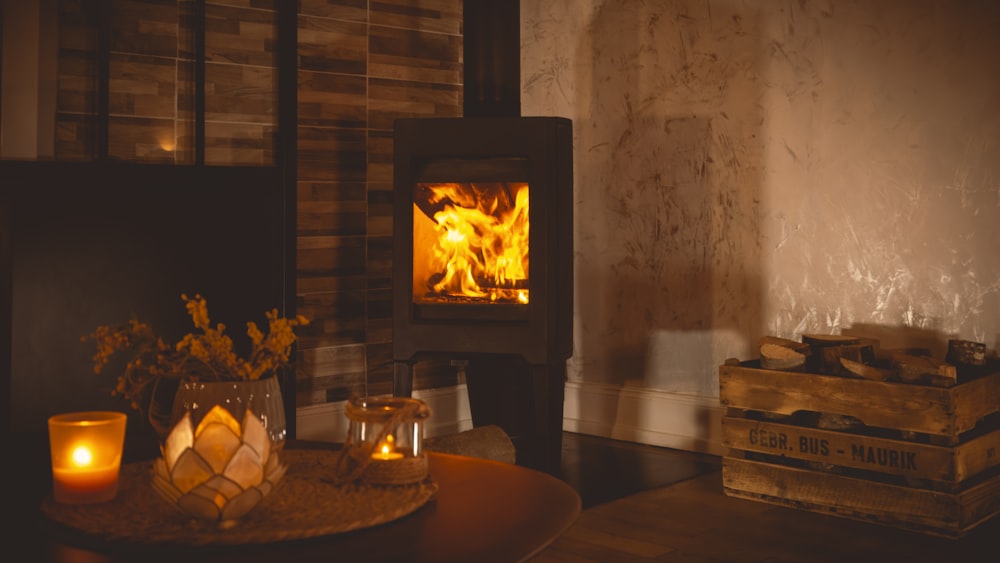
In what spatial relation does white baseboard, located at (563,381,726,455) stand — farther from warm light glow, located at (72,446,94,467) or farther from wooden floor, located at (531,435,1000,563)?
warm light glow, located at (72,446,94,467)

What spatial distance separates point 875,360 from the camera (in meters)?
2.93

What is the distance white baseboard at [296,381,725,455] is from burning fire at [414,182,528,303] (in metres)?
0.72

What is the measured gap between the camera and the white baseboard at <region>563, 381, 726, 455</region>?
357 cm

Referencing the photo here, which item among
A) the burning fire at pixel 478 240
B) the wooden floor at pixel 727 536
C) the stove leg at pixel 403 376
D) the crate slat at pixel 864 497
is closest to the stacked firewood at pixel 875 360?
the crate slat at pixel 864 497

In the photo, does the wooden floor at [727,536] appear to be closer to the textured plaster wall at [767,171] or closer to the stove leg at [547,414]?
the stove leg at [547,414]

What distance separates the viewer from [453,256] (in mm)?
3209

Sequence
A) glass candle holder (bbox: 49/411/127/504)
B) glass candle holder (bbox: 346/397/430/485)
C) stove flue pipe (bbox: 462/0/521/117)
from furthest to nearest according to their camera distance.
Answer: stove flue pipe (bbox: 462/0/521/117) → glass candle holder (bbox: 346/397/430/485) → glass candle holder (bbox: 49/411/127/504)

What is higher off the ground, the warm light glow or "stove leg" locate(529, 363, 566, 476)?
the warm light glow

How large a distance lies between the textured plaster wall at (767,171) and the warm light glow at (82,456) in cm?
252

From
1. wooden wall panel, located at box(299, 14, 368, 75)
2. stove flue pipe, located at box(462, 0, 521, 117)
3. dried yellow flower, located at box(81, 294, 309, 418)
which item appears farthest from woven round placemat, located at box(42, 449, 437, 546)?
wooden wall panel, located at box(299, 14, 368, 75)

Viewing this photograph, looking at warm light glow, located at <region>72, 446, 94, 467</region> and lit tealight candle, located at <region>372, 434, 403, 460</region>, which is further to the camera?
lit tealight candle, located at <region>372, 434, 403, 460</region>

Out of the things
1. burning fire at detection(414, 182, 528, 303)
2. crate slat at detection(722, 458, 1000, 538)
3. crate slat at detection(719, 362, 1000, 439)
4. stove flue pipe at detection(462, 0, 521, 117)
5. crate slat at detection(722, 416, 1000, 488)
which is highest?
stove flue pipe at detection(462, 0, 521, 117)

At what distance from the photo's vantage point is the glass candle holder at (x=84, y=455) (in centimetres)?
121

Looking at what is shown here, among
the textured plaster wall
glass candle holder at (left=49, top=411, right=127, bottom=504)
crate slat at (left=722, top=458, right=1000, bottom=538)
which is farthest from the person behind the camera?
the textured plaster wall
